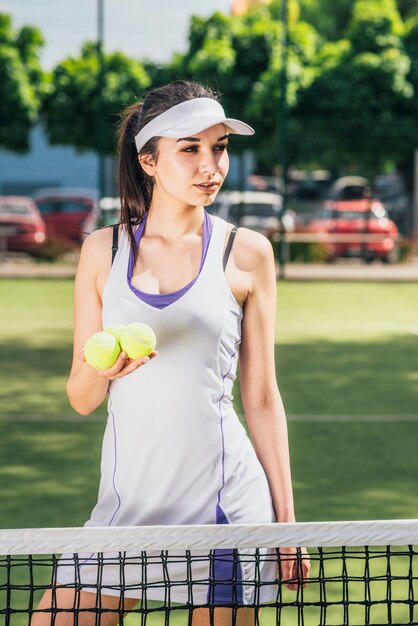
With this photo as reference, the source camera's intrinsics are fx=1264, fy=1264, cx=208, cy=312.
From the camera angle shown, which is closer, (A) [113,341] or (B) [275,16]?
(A) [113,341]

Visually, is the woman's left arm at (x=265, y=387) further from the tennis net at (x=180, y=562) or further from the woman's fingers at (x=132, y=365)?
the woman's fingers at (x=132, y=365)

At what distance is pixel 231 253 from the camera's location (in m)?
2.81

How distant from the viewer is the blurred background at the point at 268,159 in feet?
33.4

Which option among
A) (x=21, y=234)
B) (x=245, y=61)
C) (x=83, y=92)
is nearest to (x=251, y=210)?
(x=245, y=61)

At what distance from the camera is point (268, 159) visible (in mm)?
29938

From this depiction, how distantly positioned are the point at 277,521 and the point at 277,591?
0.20 m

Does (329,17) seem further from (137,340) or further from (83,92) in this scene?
(137,340)

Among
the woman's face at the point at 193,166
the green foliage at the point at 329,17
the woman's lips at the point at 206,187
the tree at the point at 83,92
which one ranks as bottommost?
the woman's lips at the point at 206,187

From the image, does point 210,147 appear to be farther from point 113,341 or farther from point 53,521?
point 53,521

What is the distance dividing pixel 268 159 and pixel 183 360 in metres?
27.5

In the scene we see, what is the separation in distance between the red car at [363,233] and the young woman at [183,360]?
18081 mm

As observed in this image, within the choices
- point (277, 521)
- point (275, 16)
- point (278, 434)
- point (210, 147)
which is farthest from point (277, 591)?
point (275, 16)

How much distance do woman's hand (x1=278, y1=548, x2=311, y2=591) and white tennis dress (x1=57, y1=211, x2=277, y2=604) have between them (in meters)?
0.05

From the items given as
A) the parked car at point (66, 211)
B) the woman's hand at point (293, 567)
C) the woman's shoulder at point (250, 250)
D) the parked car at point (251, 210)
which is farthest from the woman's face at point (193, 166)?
the parked car at point (66, 211)
